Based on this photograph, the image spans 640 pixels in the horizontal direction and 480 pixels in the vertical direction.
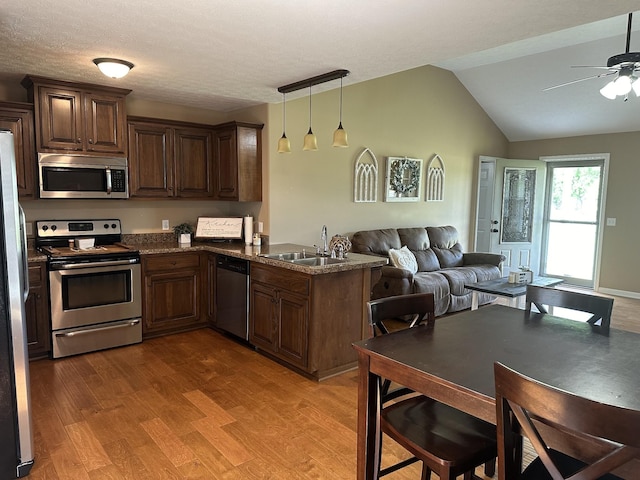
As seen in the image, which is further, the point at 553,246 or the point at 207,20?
the point at 553,246

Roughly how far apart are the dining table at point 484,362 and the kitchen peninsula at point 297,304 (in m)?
1.38

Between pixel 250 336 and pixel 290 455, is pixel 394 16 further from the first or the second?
pixel 250 336

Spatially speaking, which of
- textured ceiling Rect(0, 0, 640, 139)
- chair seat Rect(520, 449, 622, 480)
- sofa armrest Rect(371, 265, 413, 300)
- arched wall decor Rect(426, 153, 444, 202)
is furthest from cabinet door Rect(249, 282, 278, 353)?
arched wall decor Rect(426, 153, 444, 202)

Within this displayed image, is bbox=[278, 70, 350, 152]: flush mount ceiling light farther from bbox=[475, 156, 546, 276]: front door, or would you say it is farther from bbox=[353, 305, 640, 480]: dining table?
bbox=[475, 156, 546, 276]: front door

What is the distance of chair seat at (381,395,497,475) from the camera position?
1563mm

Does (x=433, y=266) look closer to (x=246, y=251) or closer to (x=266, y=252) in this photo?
(x=266, y=252)

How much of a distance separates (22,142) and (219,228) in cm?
193

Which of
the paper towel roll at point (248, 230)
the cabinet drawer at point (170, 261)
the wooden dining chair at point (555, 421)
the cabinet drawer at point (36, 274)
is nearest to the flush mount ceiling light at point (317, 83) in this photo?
the paper towel roll at point (248, 230)

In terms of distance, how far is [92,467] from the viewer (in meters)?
2.31

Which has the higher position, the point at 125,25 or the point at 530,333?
the point at 125,25

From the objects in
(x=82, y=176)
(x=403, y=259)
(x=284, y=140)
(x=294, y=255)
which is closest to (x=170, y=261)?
(x=82, y=176)

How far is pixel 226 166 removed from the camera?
15.6 ft

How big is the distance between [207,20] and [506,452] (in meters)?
2.42

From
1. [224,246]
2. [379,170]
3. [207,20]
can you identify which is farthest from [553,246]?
[207,20]
